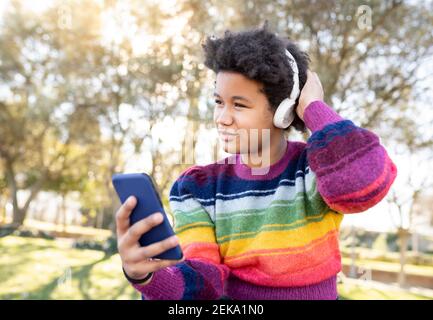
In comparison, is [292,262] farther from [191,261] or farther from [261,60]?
[261,60]

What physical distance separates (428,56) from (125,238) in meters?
8.11

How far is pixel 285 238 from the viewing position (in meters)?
1.48

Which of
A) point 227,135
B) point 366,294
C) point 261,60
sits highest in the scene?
point 261,60

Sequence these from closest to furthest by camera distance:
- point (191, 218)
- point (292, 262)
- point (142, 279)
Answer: point (142, 279)
point (292, 262)
point (191, 218)

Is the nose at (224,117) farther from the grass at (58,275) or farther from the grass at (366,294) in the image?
the grass at (366,294)

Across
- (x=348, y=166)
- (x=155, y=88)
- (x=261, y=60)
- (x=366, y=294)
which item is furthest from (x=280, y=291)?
(x=155, y=88)

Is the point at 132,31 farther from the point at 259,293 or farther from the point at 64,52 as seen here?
the point at 259,293

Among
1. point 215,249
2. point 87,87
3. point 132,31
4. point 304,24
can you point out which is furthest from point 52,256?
point 215,249

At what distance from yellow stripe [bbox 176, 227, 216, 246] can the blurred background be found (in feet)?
11.2

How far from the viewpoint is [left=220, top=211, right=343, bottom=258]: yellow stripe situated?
4.85 feet

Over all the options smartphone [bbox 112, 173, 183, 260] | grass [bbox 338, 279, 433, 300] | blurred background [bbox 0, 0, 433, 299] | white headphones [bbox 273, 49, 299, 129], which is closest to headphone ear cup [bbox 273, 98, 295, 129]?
white headphones [bbox 273, 49, 299, 129]

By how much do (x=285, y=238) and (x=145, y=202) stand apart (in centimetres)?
59

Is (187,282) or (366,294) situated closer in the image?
(187,282)

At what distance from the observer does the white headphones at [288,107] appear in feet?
5.27
